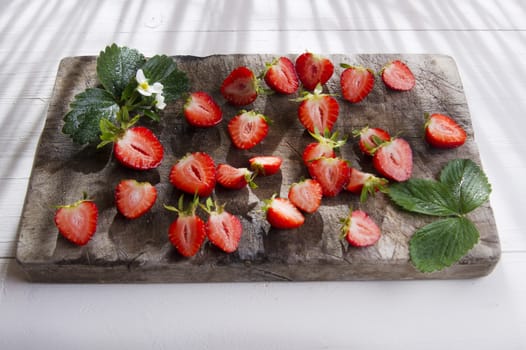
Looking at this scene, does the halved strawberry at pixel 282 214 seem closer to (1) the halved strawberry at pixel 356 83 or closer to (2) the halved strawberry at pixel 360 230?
(2) the halved strawberry at pixel 360 230

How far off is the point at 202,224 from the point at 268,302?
0.20m

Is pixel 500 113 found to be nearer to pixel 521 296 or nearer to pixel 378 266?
pixel 521 296

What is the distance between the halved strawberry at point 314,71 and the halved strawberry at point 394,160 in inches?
9.3

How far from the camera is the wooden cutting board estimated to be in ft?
4.22

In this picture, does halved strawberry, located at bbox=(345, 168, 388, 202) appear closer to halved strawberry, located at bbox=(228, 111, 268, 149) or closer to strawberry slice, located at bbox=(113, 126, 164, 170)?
halved strawberry, located at bbox=(228, 111, 268, 149)

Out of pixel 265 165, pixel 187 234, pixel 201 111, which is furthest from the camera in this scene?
pixel 201 111

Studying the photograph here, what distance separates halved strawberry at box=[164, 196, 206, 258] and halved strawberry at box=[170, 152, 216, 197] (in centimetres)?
8

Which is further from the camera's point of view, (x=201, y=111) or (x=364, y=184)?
(x=201, y=111)

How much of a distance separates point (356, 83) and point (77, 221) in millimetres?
677

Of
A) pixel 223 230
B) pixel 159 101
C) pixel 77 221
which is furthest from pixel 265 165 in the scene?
pixel 77 221

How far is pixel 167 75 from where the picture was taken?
60.1 inches

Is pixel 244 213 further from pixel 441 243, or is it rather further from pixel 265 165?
pixel 441 243

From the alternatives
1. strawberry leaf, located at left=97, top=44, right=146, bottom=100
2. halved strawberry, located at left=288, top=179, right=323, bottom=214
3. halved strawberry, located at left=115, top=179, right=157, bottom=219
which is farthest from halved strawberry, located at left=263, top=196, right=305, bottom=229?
strawberry leaf, located at left=97, top=44, right=146, bottom=100

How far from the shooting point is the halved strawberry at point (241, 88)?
1.51 m
